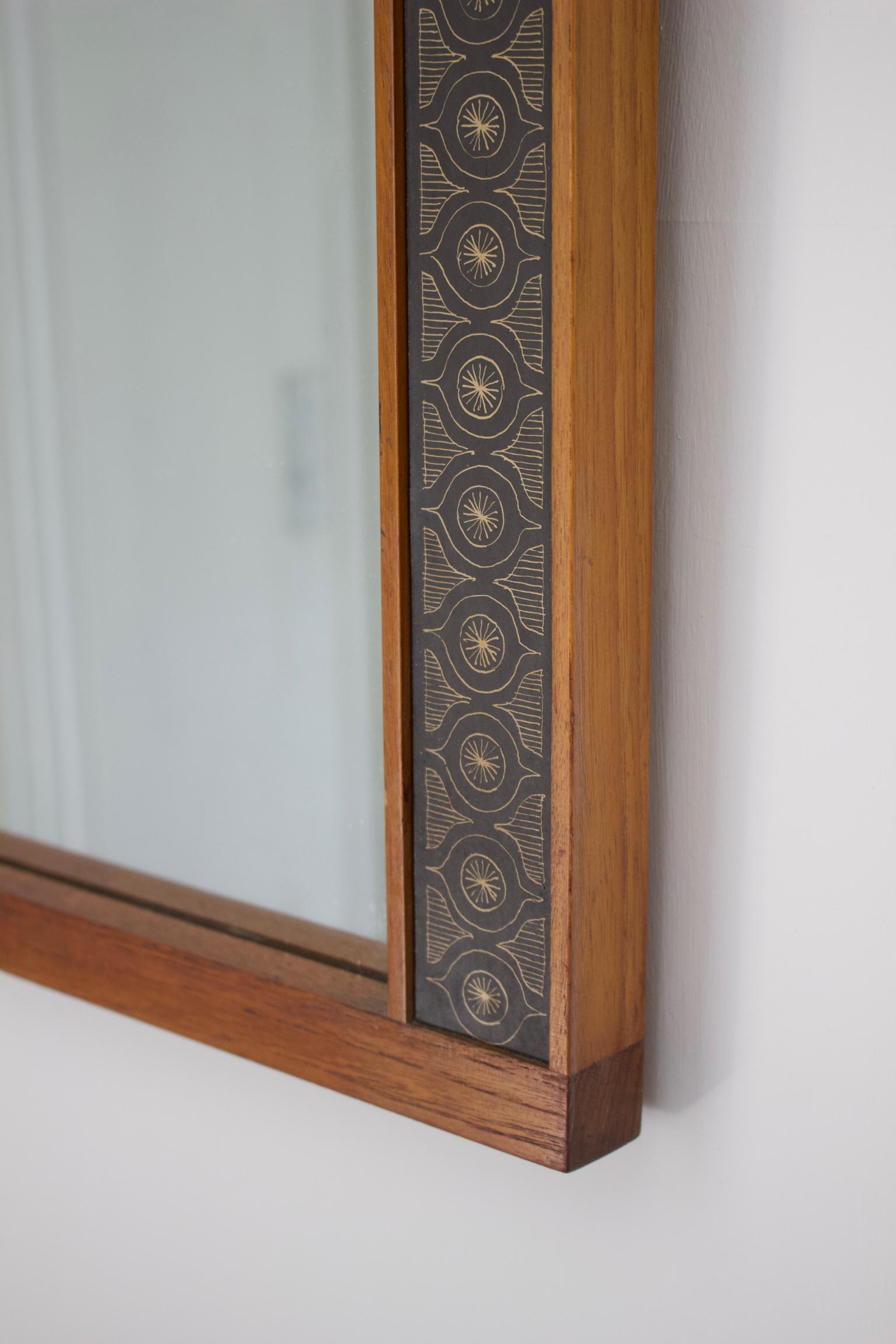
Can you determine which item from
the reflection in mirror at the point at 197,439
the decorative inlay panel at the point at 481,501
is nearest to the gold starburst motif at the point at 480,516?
the decorative inlay panel at the point at 481,501

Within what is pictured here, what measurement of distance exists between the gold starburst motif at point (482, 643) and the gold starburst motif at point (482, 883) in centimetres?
9

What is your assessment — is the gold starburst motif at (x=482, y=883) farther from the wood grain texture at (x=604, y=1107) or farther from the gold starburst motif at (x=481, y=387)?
the gold starburst motif at (x=481, y=387)

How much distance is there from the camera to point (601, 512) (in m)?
0.50

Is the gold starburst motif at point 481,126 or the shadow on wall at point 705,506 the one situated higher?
the gold starburst motif at point 481,126

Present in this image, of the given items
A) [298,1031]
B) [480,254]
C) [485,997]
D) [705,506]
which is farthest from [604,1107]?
[480,254]

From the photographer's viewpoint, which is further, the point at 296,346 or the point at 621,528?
the point at 296,346

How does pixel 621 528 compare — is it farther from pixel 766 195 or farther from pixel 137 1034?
pixel 137 1034

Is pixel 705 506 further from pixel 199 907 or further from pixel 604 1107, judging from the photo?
pixel 199 907

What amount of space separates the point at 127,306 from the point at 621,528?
1.28ft

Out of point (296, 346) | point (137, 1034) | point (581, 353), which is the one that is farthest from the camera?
point (137, 1034)

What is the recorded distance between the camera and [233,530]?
719 millimetres

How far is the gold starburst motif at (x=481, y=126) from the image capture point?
49 centimetres

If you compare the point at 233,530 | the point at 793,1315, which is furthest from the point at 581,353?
the point at 793,1315

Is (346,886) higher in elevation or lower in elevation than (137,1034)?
higher
